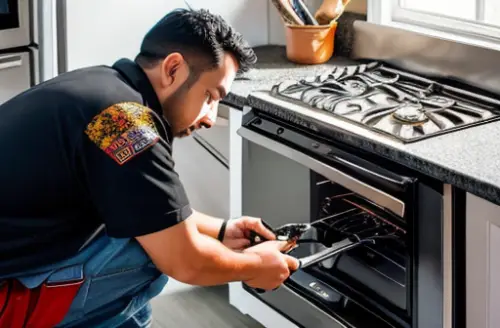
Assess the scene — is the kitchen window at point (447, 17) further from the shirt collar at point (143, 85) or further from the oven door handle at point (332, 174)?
the shirt collar at point (143, 85)

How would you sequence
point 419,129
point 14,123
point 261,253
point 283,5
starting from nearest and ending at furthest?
1. point 14,123
2. point 261,253
3. point 419,129
4. point 283,5

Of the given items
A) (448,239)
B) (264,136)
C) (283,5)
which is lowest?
(448,239)

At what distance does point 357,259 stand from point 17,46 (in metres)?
1.29

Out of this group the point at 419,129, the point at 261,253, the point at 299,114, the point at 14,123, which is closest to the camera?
the point at 14,123

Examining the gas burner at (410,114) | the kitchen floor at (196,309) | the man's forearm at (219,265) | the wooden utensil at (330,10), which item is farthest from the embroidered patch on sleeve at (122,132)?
the kitchen floor at (196,309)

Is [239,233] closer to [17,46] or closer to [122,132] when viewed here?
[122,132]

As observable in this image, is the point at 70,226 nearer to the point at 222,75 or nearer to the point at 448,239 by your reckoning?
the point at 222,75

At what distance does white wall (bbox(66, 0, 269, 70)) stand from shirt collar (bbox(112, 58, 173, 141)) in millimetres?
1043

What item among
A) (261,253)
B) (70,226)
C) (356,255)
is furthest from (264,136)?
(70,226)

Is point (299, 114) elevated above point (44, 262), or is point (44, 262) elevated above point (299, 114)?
point (299, 114)

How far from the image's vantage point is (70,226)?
183cm

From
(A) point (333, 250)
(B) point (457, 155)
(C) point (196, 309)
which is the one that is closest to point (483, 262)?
(B) point (457, 155)

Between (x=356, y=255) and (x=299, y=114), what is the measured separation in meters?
0.41

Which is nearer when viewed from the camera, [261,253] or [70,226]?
[70,226]
